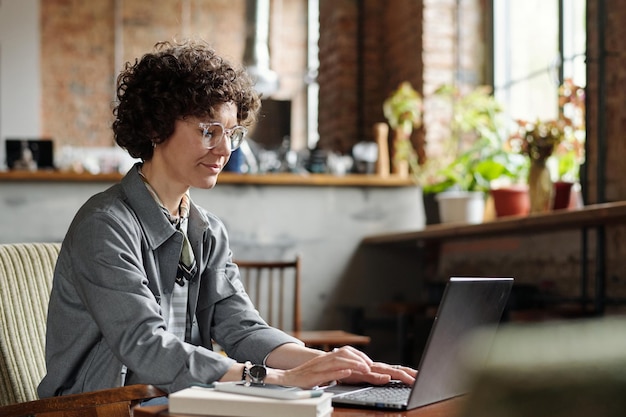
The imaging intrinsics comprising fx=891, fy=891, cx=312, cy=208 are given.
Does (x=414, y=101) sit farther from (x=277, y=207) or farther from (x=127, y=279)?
(x=127, y=279)

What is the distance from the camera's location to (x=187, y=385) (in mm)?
A: 1371

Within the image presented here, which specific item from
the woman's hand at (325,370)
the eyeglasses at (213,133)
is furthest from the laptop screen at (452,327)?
the eyeglasses at (213,133)

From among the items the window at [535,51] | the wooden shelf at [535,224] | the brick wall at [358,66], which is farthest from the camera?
the brick wall at [358,66]

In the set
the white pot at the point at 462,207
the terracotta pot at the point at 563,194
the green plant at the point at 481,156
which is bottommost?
the white pot at the point at 462,207

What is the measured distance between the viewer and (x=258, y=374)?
1294 mm

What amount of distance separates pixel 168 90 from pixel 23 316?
63 cm

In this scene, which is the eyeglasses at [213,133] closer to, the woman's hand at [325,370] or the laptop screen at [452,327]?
the woman's hand at [325,370]

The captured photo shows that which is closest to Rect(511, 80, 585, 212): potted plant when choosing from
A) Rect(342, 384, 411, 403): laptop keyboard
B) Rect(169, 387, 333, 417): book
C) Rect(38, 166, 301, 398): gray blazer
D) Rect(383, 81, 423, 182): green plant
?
Rect(383, 81, 423, 182): green plant

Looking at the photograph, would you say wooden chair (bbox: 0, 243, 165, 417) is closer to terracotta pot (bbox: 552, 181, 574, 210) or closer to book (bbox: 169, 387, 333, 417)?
book (bbox: 169, 387, 333, 417)

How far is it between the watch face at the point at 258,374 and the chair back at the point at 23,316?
81 cm

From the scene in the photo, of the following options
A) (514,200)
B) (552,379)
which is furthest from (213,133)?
(514,200)

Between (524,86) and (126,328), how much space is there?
420 centimetres

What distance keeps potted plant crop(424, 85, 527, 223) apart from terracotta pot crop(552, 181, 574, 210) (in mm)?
637

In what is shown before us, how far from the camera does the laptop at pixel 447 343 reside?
44.4 inches
